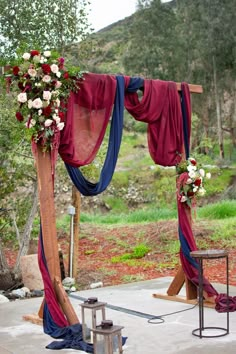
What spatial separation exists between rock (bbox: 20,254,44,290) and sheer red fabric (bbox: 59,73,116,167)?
Result: 2.65 m

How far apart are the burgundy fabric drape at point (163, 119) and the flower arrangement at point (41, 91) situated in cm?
121

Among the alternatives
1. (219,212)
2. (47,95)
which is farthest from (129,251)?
(47,95)

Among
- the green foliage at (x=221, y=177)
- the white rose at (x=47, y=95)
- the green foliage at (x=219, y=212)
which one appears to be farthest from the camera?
the green foliage at (x=221, y=177)

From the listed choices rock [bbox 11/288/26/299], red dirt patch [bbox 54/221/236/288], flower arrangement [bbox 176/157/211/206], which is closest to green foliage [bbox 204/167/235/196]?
red dirt patch [bbox 54/221/236/288]

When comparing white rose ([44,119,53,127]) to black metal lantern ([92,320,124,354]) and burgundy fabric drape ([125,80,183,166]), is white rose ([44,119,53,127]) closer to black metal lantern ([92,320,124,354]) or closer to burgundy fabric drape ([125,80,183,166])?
burgundy fabric drape ([125,80,183,166])

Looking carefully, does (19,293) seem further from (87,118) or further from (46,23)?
(46,23)

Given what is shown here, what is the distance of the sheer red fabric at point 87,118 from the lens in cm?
550

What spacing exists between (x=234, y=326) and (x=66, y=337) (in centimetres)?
150

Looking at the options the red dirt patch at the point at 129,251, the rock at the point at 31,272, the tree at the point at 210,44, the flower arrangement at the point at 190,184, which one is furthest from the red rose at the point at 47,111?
the tree at the point at 210,44

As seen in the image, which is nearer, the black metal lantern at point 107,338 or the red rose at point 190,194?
the black metal lantern at point 107,338

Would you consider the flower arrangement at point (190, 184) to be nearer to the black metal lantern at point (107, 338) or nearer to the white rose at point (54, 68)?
the white rose at point (54, 68)

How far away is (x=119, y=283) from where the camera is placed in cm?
815

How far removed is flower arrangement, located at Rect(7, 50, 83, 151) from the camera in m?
5.16

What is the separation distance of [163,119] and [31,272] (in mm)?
2927
